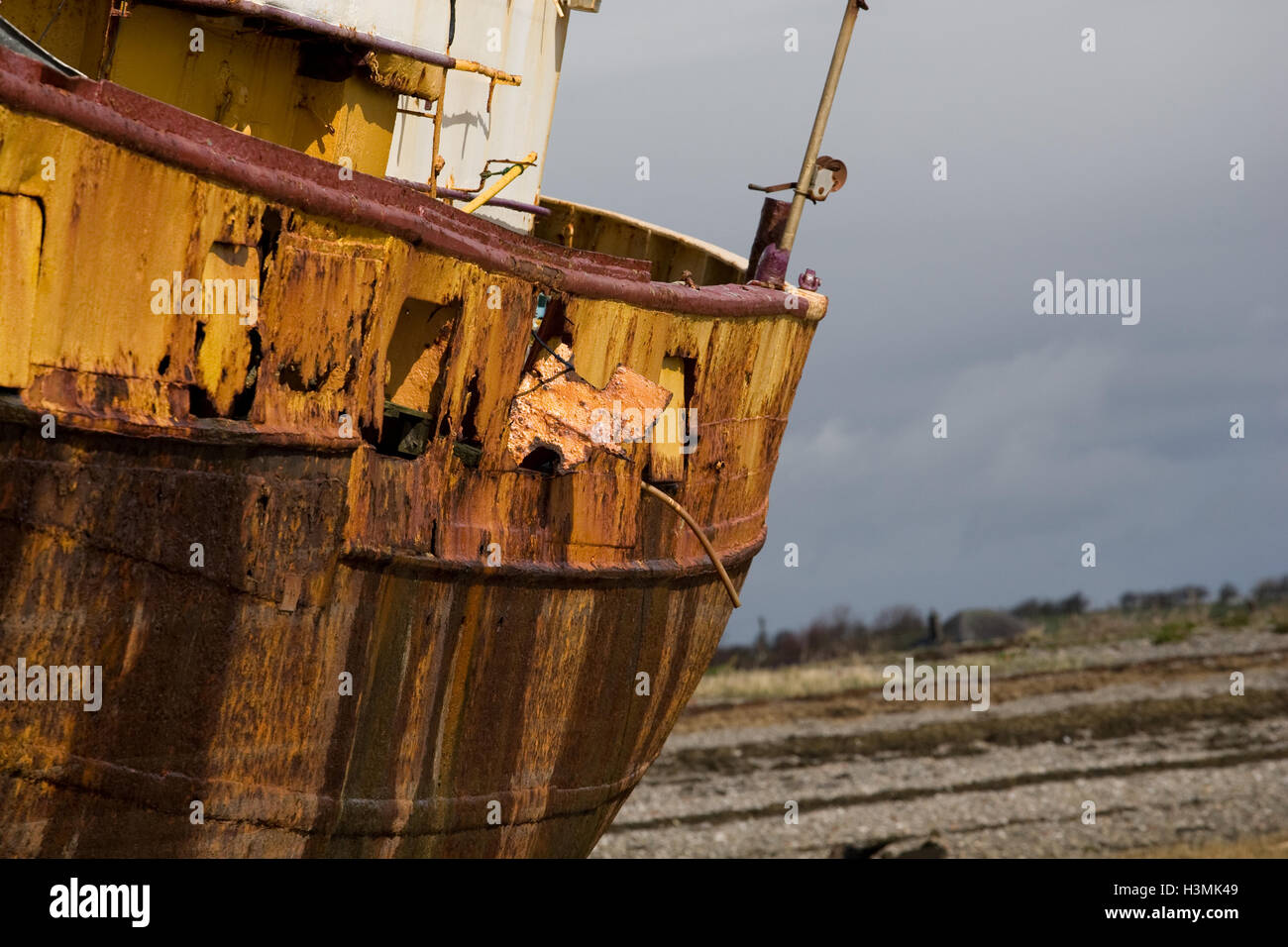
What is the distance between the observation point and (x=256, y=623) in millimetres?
4254

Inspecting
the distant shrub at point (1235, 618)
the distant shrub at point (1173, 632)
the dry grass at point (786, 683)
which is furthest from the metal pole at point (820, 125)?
the distant shrub at point (1235, 618)

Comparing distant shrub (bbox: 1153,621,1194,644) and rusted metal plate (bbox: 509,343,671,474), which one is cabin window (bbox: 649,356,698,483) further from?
distant shrub (bbox: 1153,621,1194,644)

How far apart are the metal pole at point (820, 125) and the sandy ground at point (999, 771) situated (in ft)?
23.4

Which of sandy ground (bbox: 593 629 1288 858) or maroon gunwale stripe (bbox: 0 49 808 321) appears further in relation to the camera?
sandy ground (bbox: 593 629 1288 858)

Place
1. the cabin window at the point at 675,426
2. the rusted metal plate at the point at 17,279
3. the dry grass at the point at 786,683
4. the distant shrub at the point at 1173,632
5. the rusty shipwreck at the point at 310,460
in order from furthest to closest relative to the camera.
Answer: the distant shrub at the point at 1173,632, the dry grass at the point at 786,683, the cabin window at the point at 675,426, the rusty shipwreck at the point at 310,460, the rusted metal plate at the point at 17,279

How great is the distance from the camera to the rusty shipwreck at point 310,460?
3.75 m

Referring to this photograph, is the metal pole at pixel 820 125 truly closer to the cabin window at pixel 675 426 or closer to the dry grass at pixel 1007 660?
the cabin window at pixel 675 426

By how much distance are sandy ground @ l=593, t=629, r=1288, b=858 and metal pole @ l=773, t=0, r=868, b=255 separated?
281 inches

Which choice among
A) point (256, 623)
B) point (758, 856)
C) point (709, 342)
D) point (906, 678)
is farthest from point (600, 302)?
point (906, 678)

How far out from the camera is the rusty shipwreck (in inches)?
148

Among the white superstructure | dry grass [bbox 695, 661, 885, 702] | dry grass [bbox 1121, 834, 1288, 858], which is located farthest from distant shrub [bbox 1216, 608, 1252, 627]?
the white superstructure

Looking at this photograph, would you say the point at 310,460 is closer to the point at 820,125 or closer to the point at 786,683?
the point at 820,125

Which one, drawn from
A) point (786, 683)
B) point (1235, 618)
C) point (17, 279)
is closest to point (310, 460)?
point (17, 279)

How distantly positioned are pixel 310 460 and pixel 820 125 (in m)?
3.80
